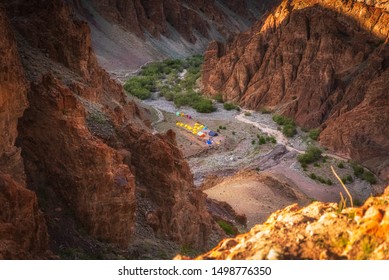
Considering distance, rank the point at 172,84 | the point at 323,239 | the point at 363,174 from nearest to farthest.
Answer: the point at 323,239, the point at 363,174, the point at 172,84

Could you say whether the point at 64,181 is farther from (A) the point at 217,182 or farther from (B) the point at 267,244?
(A) the point at 217,182

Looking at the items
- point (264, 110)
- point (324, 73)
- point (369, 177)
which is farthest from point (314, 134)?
point (369, 177)

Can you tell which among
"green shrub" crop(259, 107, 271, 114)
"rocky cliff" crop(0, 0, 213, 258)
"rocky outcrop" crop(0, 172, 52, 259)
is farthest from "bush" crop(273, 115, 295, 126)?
"rocky outcrop" crop(0, 172, 52, 259)

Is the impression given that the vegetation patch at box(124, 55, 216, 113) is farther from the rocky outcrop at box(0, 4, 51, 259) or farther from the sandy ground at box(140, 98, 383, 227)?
the rocky outcrop at box(0, 4, 51, 259)

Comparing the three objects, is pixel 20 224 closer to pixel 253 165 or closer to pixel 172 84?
pixel 253 165

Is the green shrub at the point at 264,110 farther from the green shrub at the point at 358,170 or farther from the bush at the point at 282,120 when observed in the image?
the green shrub at the point at 358,170
